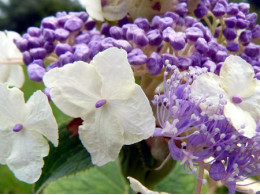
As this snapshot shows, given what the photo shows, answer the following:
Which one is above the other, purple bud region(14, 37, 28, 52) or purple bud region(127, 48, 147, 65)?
purple bud region(127, 48, 147, 65)

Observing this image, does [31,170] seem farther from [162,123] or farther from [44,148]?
[162,123]

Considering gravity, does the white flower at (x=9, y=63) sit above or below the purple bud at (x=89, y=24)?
below

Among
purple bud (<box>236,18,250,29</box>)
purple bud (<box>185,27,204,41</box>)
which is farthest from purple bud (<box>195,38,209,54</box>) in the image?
purple bud (<box>236,18,250,29</box>)

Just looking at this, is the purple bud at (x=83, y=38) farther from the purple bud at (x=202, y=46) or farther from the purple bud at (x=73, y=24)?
the purple bud at (x=202, y=46)

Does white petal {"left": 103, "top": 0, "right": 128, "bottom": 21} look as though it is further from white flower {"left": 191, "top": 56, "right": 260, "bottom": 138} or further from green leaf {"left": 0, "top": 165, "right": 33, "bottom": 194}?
green leaf {"left": 0, "top": 165, "right": 33, "bottom": 194}

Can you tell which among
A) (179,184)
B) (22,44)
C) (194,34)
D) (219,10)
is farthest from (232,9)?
(179,184)

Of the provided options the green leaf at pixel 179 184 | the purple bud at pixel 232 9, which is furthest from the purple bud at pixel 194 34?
the green leaf at pixel 179 184
